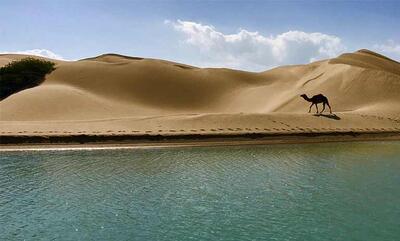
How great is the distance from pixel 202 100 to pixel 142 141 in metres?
30.9

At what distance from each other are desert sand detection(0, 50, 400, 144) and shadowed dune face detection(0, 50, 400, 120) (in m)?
0.11

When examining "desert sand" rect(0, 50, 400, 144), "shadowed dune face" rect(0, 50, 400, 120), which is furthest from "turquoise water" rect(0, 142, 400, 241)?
"shadowed dune face" rect(0, 50, 400, 120)

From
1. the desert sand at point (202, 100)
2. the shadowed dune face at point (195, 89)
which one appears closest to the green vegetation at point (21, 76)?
the desert sand at point (202, 100)

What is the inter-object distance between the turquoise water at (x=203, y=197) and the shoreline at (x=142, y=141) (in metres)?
4.48

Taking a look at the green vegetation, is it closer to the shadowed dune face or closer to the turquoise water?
the shadowed dune face

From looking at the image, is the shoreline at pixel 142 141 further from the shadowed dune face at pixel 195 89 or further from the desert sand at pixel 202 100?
the shadowed dune face at pixel 195 89

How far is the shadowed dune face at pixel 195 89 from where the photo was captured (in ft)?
157

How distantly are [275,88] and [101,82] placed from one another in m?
21.5

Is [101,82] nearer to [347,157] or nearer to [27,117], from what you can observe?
[27,117]

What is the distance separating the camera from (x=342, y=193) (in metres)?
16.1

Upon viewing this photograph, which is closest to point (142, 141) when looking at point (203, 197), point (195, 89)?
point (203, 197)

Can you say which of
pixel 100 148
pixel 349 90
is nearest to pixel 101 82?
pixel 349 90

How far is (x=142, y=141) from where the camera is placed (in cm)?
3152

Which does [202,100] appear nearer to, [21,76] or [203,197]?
[21,76]
